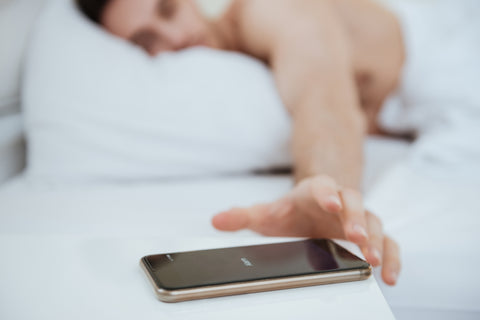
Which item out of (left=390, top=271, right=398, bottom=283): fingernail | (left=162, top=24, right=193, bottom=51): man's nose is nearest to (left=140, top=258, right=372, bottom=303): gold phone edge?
(left=390, top=271, right=398, bottom=283): fingernail

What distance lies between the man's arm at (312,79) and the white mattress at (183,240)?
0.07m

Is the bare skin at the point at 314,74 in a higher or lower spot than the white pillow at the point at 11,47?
lower

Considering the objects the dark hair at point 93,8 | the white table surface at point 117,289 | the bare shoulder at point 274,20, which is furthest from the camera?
the dark hair at point 93,8

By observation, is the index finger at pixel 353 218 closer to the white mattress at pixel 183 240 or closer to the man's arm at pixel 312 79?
the white mattress at pixel 183 240

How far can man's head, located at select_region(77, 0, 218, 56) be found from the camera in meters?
0.98

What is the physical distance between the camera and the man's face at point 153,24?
0.98 m

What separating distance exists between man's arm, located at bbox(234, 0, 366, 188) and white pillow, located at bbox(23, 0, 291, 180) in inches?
2.4

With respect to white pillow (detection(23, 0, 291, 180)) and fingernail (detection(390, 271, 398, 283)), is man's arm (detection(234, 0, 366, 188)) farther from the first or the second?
fingernail (detection(390, 271, 398, 283))

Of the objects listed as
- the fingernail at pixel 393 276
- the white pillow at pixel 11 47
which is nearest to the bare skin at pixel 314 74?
the fingernail at pixel 393 276

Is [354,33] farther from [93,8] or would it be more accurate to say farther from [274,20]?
[93,8]

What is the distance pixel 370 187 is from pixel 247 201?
8.8 inches

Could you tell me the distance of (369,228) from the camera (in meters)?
0.43

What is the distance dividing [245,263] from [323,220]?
0.17m

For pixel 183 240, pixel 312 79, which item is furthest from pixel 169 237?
pixel 312 79
